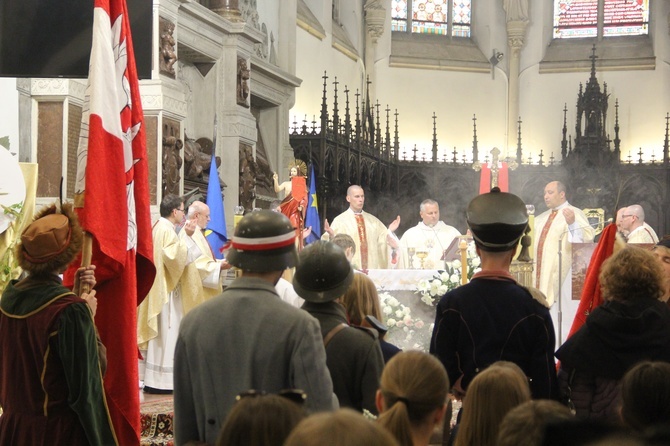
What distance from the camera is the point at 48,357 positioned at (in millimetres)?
3730

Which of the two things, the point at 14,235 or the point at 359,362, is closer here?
the point at 359,362

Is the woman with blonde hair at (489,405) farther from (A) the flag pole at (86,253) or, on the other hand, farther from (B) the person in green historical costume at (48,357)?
(A) the flag pole at (86,253)

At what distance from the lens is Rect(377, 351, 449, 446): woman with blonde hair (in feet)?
8.96

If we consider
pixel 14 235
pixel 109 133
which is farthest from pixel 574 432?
pixel 14 235

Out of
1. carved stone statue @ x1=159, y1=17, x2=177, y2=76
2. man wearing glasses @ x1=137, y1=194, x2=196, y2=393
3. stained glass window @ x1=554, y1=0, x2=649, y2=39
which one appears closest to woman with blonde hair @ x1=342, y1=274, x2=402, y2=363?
man wearing glasses @ x1=137, y1=194, x2=196, y2=393

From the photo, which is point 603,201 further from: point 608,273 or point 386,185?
point 608,273

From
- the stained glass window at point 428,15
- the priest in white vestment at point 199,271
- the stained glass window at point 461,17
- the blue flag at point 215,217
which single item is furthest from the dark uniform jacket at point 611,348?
the stained glass window at point 461,17

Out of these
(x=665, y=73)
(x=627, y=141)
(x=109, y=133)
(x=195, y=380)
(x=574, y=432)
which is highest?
(x=665, y=73)

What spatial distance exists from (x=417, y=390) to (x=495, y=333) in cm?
103

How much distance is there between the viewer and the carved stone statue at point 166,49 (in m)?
11.6

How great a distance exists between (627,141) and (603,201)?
10.3 feet

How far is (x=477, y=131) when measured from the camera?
2461 centimetres

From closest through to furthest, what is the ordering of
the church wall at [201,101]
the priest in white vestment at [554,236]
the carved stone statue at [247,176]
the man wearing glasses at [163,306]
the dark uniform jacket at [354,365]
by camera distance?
the dark uniform jacket at [354,365] → the man wearing glasses at [163,306] → the priest in white vestment at [554,236] → the church wall at [201,101] → the carved stone statue at [247,176]

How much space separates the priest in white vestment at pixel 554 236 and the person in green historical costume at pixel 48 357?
8773 millimetres
